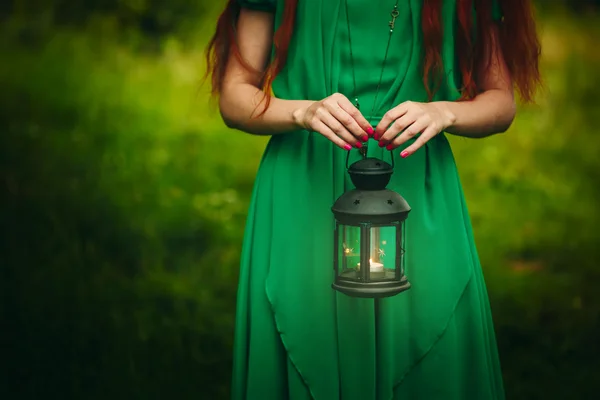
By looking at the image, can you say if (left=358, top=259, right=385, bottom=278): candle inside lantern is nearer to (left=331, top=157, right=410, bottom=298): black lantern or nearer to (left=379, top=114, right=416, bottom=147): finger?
(left=331, top=157, right=410, bottom=298): black lantern

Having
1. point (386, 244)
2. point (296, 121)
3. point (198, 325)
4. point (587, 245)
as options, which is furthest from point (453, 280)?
point (587, 245)

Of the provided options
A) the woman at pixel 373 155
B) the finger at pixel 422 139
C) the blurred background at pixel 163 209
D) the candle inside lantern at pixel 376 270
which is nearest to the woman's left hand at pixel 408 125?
the finger at pixel 422 139

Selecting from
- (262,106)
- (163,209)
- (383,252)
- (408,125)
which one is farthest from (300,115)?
(163,209)

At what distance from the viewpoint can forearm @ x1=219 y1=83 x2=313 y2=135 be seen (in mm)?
1802

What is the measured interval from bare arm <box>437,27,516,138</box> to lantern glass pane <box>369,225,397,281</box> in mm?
234

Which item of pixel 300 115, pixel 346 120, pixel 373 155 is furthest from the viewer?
pixel 373 155

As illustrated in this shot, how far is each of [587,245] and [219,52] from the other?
3168 mm

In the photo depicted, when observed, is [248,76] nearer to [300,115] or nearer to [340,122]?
[300,115]

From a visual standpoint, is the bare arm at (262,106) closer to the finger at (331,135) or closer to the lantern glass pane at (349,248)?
the finger at (331,135)

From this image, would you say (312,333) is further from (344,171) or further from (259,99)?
(259,99)

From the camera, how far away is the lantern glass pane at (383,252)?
1.82 meters

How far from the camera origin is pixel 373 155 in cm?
187

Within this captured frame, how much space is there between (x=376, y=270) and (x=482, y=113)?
0.38m

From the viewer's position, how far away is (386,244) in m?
1.83
